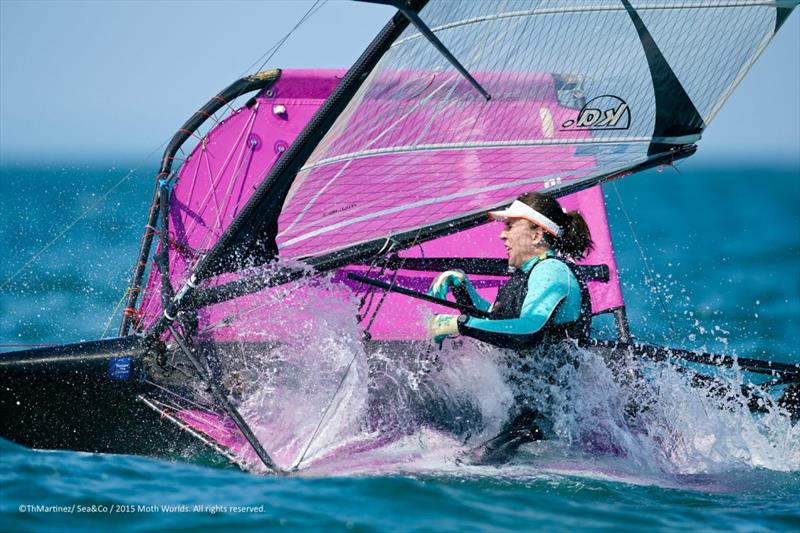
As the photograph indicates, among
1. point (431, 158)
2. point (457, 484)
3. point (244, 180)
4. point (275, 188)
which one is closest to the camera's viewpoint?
point (457, 484)

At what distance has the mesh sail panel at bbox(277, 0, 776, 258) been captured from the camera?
4508mm

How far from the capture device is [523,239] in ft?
15.5

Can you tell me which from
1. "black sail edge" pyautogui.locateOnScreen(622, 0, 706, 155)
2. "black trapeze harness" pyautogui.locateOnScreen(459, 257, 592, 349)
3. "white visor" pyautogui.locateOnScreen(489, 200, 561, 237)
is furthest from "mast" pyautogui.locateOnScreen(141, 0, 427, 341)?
"black sail edge" pyautogui.locateOnScreen(622, 0, 706, 155)

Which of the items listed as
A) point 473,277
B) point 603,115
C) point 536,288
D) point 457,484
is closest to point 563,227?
point 536,288

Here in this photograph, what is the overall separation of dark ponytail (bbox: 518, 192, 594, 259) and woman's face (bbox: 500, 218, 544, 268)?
58 millimetres

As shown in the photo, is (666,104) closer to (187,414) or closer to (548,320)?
(548,320)

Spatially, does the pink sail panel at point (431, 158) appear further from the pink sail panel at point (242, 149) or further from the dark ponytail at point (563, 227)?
the pink sail panel at point (242, 149)

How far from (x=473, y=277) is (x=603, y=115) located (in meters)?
1.89

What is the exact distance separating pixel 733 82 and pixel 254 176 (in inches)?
117

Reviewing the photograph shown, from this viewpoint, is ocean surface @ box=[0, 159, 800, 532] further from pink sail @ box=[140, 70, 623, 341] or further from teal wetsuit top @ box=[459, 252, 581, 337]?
pink sail @ box=[140, 70, 623, 341]

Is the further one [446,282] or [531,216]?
[446,282]

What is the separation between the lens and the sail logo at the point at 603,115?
493cm

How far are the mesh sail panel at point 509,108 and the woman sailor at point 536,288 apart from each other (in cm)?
36

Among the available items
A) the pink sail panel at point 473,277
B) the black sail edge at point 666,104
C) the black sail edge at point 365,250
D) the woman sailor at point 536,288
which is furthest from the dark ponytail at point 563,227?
the pink sail panel at point 473,277
